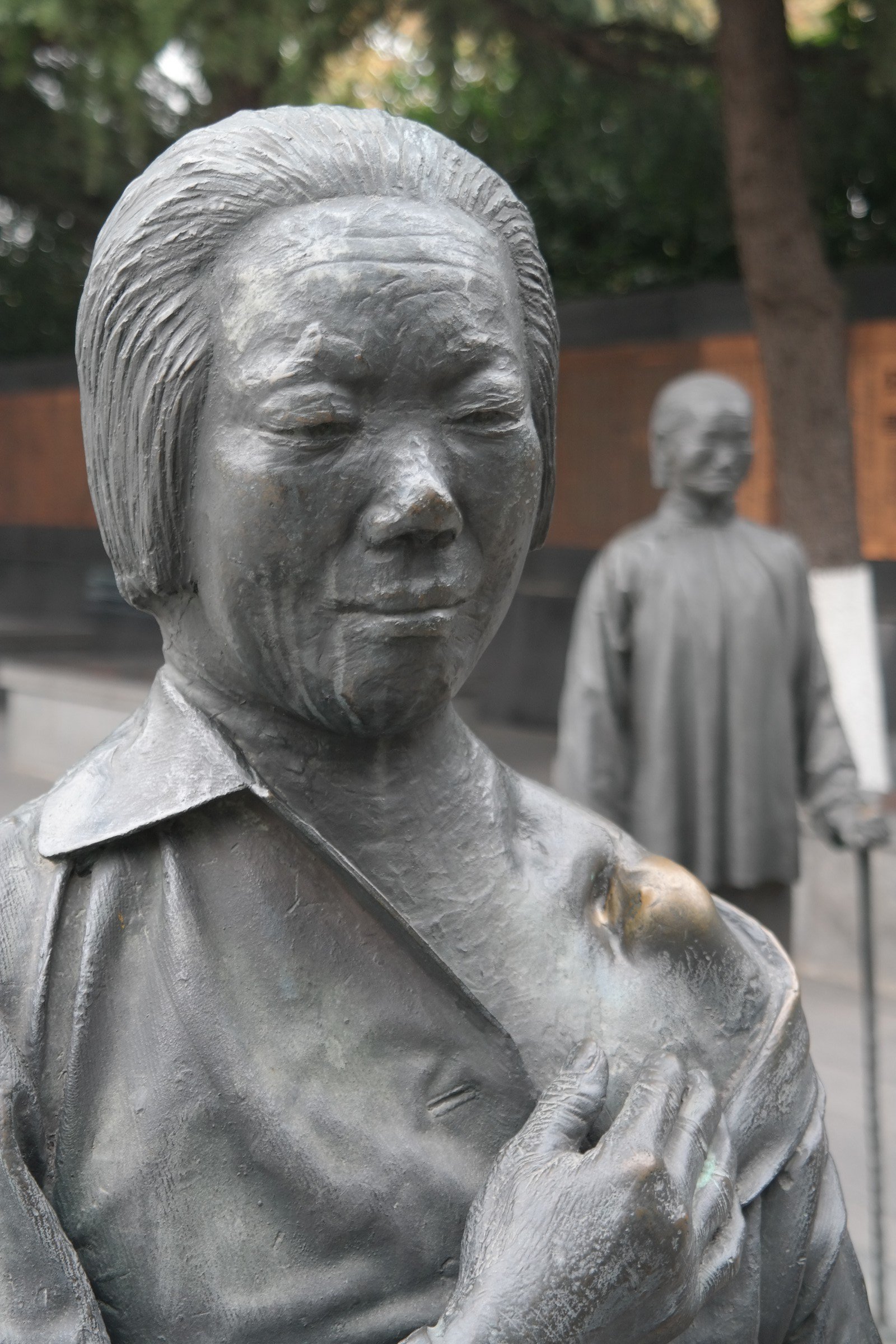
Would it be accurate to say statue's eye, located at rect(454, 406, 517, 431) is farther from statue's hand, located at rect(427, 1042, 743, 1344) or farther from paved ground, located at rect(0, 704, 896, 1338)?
paved ground, located at rect(0, 704, 896, 1338)

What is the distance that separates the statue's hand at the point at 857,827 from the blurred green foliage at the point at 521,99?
3.49m

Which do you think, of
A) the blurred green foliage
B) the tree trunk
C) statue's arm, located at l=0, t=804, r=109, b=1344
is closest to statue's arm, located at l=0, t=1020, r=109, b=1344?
statue's arm, located at l=0, t=804, r=109, b=1344

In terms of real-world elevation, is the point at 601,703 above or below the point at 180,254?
below

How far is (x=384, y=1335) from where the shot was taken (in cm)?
116

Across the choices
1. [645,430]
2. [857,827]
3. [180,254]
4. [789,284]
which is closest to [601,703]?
[857,827]

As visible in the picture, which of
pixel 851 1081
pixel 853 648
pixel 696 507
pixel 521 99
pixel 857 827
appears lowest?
pixel 851 1081

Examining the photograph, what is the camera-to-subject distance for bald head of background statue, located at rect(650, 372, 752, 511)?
4695 mm

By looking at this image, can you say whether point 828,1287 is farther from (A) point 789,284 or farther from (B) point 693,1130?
(A) point 789,284

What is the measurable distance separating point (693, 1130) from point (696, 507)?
3.86 meters

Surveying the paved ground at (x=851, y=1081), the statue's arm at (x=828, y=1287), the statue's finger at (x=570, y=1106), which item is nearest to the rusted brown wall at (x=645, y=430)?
the paved ground at (x=851, y=1081)

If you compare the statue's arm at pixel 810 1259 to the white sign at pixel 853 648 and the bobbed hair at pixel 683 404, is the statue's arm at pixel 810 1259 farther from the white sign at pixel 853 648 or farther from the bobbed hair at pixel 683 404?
the white sign at pixel 853 648

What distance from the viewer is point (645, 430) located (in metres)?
9.45

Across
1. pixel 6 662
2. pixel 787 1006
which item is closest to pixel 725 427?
pixel 787 1006

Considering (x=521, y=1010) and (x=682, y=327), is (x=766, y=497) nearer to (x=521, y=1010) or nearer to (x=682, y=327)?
(x=682, y=327)
